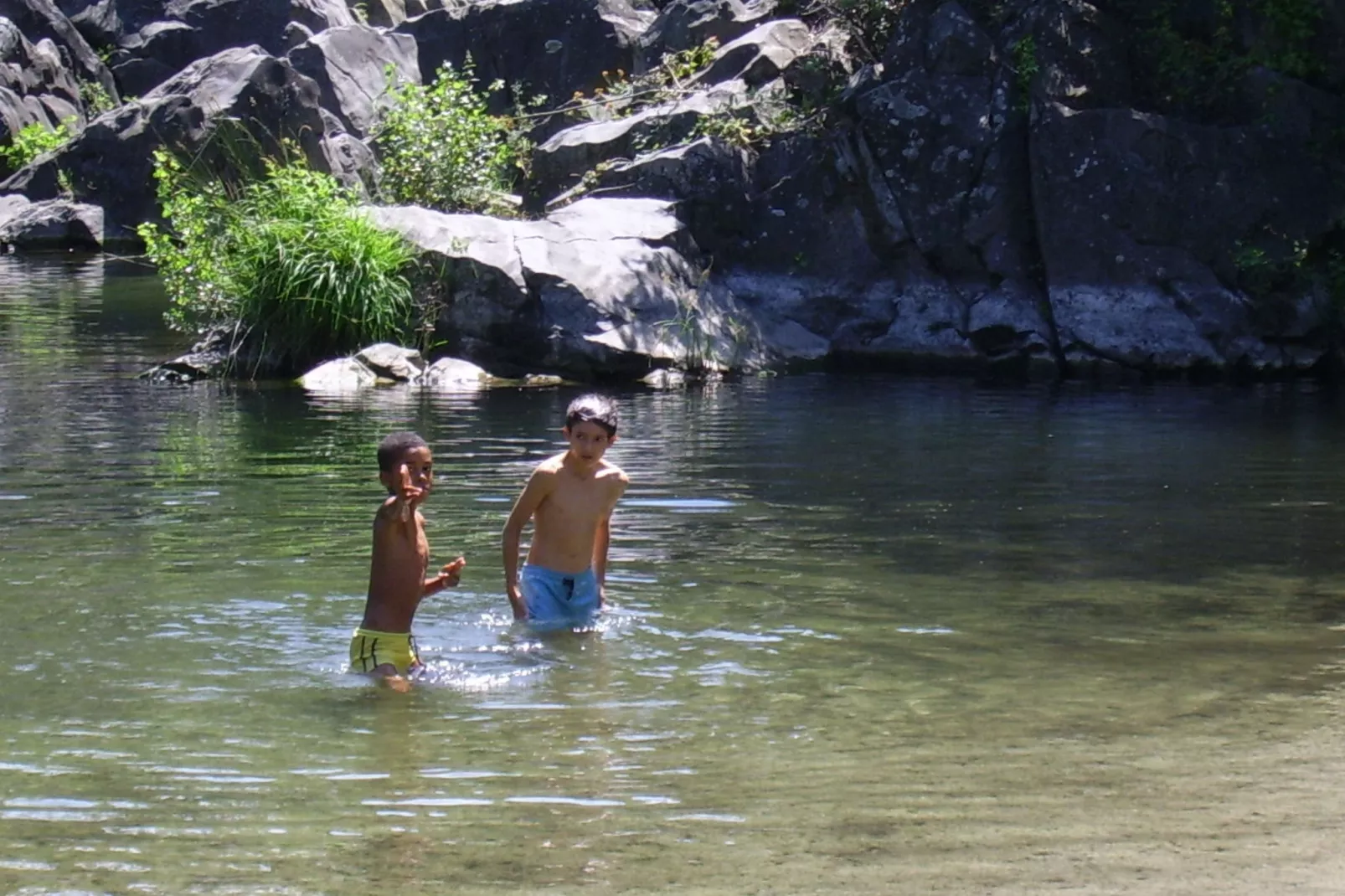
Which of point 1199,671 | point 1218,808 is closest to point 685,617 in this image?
point 1199,671

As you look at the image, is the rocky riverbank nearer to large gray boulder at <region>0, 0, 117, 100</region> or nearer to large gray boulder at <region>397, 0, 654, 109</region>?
large gray boulder at <region>397, 0, 654, 109</region>

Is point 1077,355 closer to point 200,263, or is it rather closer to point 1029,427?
point 1029,427

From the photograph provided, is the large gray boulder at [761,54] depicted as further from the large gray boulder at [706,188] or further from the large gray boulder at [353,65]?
the large gray boulder at [353,65]

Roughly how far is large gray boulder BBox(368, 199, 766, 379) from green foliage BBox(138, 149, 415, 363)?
485mm

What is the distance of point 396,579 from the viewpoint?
6.41 meters

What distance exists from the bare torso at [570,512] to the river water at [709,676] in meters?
0.36

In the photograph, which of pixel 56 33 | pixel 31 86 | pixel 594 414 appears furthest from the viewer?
pixel 56 33

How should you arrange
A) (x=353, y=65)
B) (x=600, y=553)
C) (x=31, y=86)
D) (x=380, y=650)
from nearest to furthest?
1. (x=380, y=650)
2. (x=600, y=553)
3. (x=353, y=65)
4. (x=31, y=86)

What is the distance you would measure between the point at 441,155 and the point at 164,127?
524 inches

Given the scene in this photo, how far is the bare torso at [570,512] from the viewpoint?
7.27m

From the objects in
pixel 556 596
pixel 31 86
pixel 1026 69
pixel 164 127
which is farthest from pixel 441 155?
pixel 31 86

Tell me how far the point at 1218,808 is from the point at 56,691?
4.04 meters

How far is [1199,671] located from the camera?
6.63m

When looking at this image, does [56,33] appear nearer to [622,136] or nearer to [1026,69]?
[622,136]
